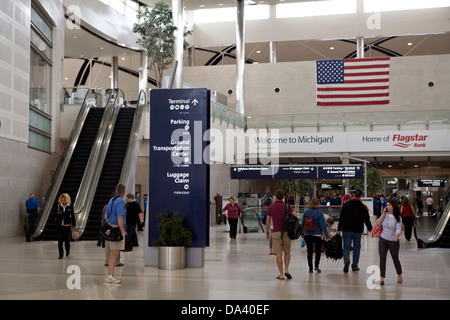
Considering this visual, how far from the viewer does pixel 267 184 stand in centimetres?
4334

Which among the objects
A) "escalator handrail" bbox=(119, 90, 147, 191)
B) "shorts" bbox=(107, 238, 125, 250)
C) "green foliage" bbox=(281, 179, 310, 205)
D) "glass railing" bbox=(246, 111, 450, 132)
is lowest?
"shorts" bbox=(107, 238, 125, 250)

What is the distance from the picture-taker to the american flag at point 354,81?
34281 mm

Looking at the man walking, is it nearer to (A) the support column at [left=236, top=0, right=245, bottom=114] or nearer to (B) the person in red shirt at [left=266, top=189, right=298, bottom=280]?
(B) the person in red shirt at [left=266, top=189, right=298, bottom=280]

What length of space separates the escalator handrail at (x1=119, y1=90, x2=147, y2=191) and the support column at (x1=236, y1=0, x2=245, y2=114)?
9.26 m

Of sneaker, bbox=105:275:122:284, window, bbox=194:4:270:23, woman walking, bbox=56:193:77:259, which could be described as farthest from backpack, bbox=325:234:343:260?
window, bbox=194:4:270:23

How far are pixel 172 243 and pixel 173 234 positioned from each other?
0.17 meters

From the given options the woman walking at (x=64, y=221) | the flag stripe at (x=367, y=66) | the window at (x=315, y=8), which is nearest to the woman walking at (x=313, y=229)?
the woman walking at (x=64, y=221)

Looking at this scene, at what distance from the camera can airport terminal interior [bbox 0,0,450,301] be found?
10.7 m

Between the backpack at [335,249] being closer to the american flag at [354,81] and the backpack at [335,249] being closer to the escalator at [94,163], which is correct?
the escalator at [94,163]

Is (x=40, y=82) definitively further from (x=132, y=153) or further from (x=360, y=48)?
(x=360, y=48)

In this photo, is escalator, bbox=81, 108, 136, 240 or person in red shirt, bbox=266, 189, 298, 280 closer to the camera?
person in red shirt, bbox=266, 189, 298, 280

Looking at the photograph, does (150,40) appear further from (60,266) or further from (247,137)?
(60,266)

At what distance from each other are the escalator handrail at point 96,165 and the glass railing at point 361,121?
28.4ft

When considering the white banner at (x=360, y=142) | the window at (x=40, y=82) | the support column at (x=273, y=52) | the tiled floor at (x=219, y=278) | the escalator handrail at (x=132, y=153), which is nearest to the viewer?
the tiled floor at (x=219, y=278)
